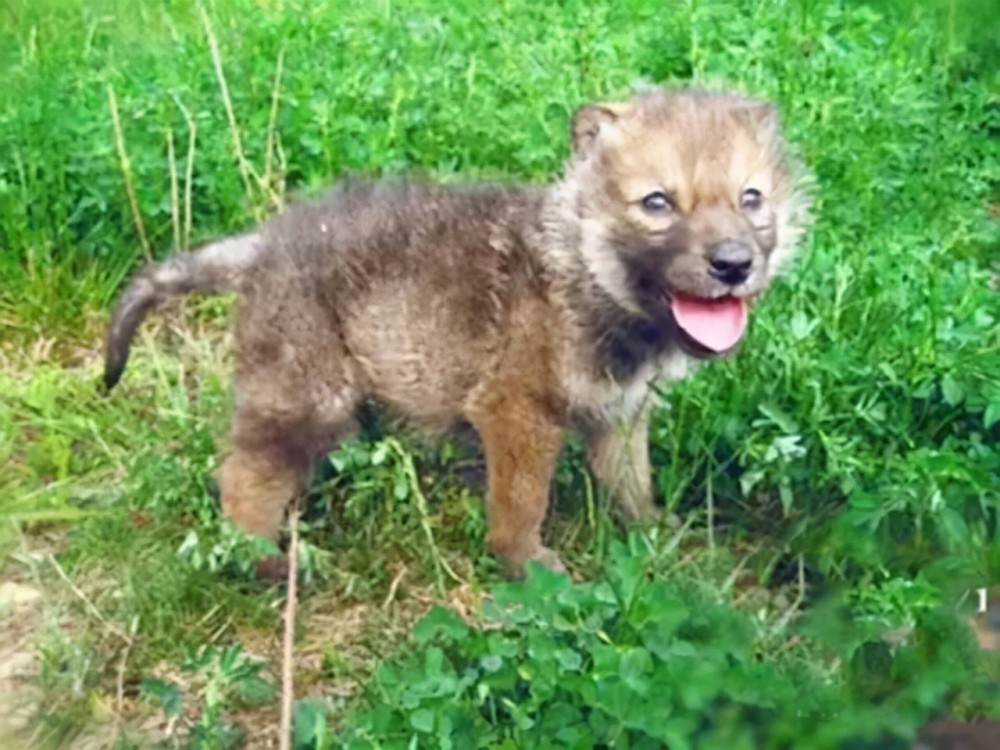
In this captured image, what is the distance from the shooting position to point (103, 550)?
4535mm

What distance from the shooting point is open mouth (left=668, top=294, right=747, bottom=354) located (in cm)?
423

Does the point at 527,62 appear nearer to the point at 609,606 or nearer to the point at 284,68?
the point at 284,68

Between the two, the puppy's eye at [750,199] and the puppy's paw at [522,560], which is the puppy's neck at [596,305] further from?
the puppy's paw at [522,560]

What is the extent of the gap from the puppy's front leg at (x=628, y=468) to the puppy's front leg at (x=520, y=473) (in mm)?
194

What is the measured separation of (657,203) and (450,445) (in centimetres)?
84

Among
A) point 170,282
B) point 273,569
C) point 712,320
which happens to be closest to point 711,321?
point 712,320

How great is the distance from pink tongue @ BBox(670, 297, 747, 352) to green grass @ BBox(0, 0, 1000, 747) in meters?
0.32

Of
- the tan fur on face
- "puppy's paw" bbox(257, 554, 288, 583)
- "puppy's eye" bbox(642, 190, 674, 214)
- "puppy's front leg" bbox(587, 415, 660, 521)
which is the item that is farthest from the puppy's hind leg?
"puppy's eye" bbox(642, 190, 674, 214)

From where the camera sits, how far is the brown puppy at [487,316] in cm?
445

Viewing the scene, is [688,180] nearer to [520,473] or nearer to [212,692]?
[520,473]

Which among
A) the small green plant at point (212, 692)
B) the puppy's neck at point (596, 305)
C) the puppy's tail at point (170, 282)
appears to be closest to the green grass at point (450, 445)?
the small green plant at point (212, 692)

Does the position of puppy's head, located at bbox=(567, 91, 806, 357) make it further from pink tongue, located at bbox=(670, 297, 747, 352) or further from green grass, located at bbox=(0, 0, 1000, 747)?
green grass, located at bbox=(0, 0, 1000, 747)

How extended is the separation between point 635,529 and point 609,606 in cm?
73

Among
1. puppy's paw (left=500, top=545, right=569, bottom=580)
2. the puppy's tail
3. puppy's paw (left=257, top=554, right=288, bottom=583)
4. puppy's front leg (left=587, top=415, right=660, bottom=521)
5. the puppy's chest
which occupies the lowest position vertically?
puppy's paw (left=257, top=554, right=288, bottom=583)
